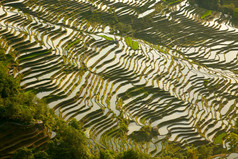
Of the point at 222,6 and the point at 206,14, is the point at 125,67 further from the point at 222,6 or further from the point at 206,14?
the point at 222,6

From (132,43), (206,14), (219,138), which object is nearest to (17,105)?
(219,138)

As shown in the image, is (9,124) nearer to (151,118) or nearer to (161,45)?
(151,118)

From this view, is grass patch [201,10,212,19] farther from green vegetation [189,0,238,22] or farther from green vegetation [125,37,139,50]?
green vegetation [125,37,139,50]

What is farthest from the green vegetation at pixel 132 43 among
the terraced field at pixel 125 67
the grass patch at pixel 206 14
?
the grass patch at pixel 206 14

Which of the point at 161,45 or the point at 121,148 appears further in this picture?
the point at 161,45

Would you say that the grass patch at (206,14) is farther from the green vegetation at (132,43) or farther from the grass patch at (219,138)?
the grass patch at (219,138)

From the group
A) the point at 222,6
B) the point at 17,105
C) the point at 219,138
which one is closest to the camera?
the point at 17,105

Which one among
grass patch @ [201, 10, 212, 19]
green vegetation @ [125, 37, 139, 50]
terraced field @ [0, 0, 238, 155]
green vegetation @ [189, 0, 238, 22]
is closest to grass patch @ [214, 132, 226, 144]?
terraced field @ [0, 0, 238, 155]

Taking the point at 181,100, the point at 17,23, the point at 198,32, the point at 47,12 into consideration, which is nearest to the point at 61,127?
the point at 181,100
